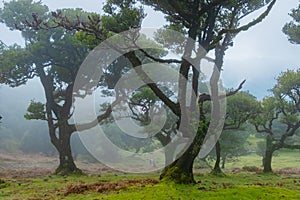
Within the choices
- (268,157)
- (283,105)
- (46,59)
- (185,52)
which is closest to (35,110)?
(46,59)

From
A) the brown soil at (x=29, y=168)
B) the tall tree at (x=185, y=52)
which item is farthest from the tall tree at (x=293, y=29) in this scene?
the brown soil at (x=29, y=168)

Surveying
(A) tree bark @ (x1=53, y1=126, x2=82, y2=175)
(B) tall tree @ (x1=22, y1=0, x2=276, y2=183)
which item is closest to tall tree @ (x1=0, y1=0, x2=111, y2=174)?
(A) tree bark @ (x1=53, y1=126, x2=82, y2=175)

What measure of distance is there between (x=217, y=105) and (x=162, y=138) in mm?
12456

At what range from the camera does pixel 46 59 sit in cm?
3394

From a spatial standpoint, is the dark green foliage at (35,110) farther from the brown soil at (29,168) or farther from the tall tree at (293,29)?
the tall tree at (293,29)

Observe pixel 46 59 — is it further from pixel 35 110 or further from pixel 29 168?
pixel 29 168

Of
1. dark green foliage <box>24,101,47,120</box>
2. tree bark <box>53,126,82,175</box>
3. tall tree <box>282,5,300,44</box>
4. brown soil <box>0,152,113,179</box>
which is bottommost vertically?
brown soil <box>0,152,113,179</box>

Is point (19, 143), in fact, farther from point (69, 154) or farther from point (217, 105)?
point (217, 105)

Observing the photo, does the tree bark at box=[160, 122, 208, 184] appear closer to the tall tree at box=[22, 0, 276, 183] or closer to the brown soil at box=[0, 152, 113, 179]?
the tall tree at box=[22, 0, 276, 183]

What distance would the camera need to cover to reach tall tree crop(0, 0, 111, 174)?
3247 centimetres

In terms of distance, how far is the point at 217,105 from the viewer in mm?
23906

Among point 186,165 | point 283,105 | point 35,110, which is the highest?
point 283,105

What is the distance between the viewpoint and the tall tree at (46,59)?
32.5 m

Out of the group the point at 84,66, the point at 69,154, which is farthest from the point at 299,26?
the point at 69,154
